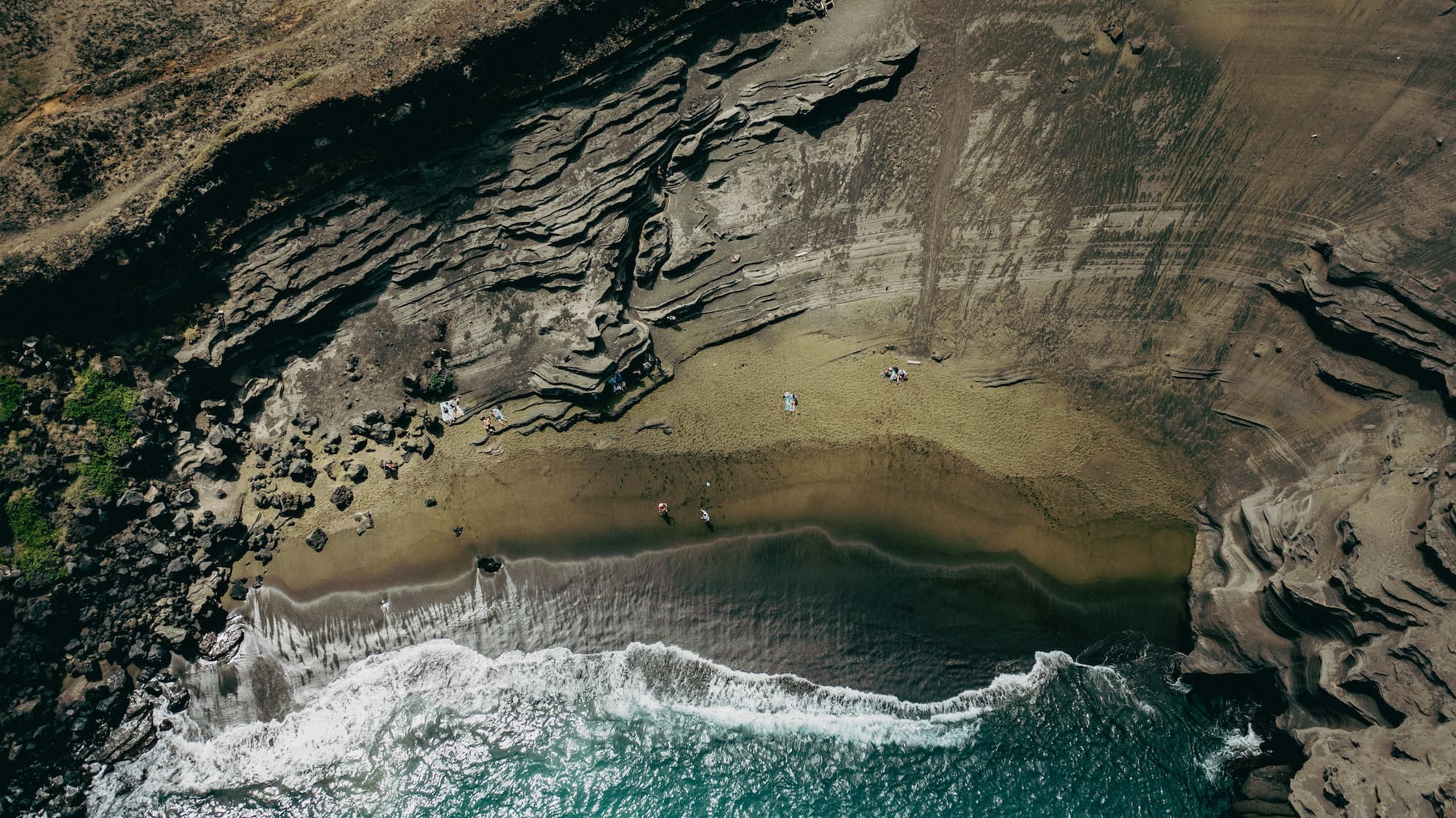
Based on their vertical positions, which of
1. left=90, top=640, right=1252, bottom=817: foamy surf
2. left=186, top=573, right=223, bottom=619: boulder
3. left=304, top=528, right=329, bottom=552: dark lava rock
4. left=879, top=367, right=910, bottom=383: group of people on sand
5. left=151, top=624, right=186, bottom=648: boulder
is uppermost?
left=879, top=367, right=910, bottom=383: group of people on sand

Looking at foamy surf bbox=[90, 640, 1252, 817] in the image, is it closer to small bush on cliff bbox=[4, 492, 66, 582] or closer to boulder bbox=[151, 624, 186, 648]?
boulder bbox=[151, 624, 186, 648]

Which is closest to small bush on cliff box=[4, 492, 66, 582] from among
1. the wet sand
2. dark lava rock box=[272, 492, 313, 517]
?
the wet sand

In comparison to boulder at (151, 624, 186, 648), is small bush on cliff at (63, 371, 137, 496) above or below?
above

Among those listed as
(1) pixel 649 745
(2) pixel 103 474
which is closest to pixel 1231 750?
(1) pixel 649 745

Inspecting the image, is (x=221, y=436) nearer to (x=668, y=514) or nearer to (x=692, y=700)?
(x=668, y=514)

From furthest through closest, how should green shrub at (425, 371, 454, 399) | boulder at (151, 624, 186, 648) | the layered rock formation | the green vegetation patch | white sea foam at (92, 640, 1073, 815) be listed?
1. green shrub at (425, 371, 454, 399)
2. boulder at (151, 624, 186, 648)
3. white sea foam at (92, 640, 1073, 815)
4. the layered rock formation
5. the green vegetation patch

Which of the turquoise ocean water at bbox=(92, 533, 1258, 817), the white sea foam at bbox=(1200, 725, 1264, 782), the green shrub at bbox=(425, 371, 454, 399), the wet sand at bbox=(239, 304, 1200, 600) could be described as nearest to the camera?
the white sea foam at bbox=(1200, 725, 1264, 782)

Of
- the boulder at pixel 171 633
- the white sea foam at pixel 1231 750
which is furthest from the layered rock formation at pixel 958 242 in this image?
the boulder at pixel 171 633

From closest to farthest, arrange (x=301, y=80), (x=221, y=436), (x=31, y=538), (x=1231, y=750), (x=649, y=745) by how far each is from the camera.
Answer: (x=301, y=80) → (x=31, y=538) → (x=1231, y=750) → (x=649, y=745) → (x=221, y=436)

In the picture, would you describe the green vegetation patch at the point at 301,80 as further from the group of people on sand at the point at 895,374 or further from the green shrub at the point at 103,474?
the group of people on sand at the point at 895,374
